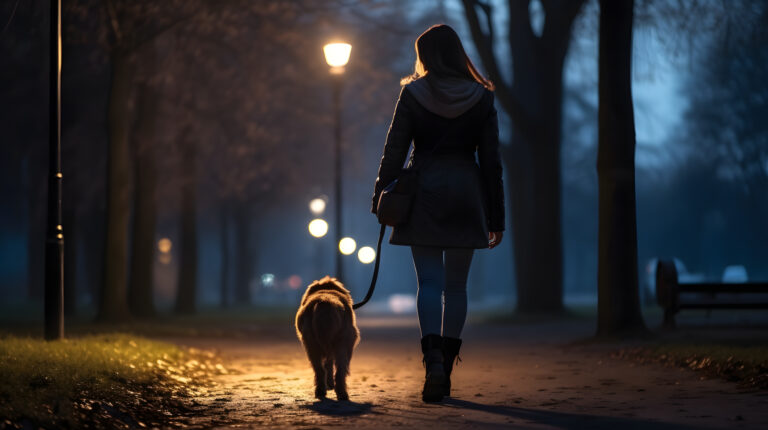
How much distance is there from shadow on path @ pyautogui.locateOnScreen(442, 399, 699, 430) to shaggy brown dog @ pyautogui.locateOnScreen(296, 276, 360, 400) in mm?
863

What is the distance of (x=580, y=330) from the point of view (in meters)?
16.5

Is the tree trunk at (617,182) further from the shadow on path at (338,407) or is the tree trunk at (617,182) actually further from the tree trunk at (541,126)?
the tree trunk at (541,126)

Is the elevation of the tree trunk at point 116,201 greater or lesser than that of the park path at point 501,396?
greater

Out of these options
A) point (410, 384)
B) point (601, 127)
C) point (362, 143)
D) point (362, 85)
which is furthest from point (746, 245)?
point (410, 384)

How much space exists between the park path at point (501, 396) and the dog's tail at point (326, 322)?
45 centimetres

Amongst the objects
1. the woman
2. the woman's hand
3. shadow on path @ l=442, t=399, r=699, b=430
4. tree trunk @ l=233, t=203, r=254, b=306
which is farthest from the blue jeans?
tree trunk @ l=233, t=203, r=254, b=306

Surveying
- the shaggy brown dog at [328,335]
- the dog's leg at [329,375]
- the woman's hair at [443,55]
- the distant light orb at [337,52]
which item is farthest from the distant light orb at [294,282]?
the woman's hair at [443,55]

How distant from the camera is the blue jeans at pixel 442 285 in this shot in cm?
679

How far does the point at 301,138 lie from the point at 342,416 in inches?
1017

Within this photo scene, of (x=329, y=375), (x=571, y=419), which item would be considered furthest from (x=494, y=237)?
(x=329, y=375)

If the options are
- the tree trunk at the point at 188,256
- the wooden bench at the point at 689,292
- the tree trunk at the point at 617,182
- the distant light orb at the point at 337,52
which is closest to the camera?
the tree trunk at the point at 617,182

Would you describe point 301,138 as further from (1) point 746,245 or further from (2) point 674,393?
(2) point 674,393

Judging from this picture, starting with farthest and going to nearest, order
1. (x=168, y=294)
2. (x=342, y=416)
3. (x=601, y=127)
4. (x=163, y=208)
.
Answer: (x=168, y=294), (x=163, y=208), (x=601, y=127), (x=342, y=416)

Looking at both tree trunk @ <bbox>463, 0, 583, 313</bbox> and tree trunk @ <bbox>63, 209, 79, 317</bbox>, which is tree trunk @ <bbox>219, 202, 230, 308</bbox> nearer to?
tree trunk @ <bbox>63, 209, 79, 317</bbox>
